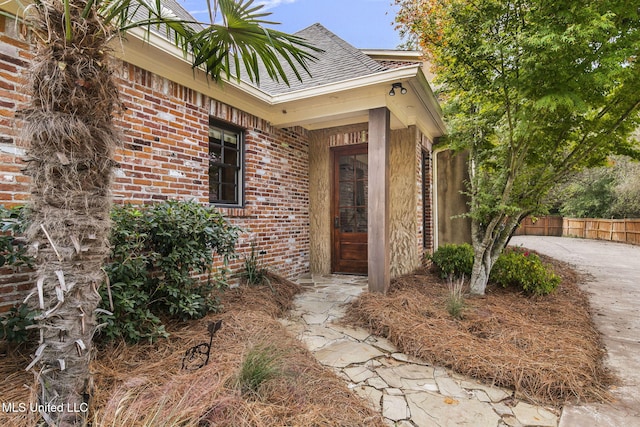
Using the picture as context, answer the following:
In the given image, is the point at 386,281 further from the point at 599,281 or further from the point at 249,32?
the point at 599,281

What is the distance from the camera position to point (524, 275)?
429cm

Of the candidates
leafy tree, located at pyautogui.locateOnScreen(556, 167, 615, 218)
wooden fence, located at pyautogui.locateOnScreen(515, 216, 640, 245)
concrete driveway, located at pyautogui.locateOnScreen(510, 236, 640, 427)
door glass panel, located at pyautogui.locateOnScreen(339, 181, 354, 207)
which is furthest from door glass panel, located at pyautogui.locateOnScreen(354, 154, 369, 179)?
leafy tree, located at pyautogui.locateOnScreen(556, 167, 615, 218)

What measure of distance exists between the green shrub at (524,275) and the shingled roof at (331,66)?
128 inches

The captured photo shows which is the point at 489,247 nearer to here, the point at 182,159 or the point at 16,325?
the point at 182,159

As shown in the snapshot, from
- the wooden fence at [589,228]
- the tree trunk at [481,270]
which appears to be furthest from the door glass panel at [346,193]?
the wooden fence at [589,228]

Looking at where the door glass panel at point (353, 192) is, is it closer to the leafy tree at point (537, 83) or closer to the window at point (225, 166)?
the leafy tree at point (537, 83)

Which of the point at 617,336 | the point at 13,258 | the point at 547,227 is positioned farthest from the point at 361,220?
the point at 547,227

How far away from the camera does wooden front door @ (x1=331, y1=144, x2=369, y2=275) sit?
5.64 m

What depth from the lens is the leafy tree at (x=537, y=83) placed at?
9.31 feet

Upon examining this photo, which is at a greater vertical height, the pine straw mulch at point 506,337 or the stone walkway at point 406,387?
the pine straw mulch at point 506,337

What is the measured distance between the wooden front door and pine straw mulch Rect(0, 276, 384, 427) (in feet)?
10.3

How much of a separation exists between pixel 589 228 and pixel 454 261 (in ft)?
53.6

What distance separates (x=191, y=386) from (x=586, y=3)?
4.49 metres

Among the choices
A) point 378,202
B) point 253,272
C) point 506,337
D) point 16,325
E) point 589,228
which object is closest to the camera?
point 16,325
